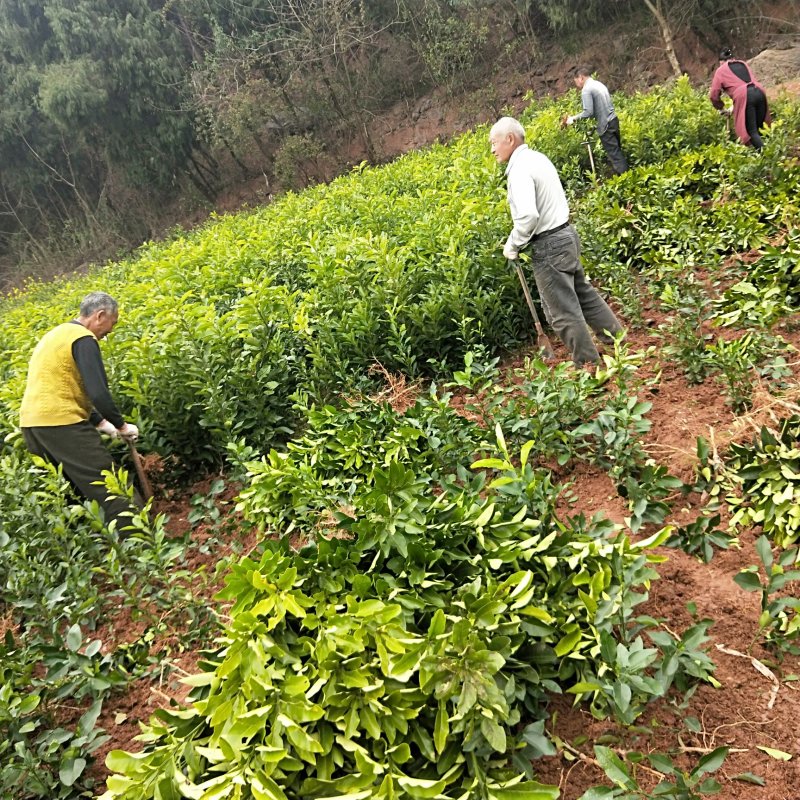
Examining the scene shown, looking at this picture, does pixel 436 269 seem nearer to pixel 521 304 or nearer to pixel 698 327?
pixel 521 304

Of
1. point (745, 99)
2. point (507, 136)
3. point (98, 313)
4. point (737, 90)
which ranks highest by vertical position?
point (507, 136)

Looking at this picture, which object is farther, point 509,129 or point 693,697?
point 509,129

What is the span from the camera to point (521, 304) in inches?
197

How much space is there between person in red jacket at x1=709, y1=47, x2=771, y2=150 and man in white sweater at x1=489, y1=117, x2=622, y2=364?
14.5ft

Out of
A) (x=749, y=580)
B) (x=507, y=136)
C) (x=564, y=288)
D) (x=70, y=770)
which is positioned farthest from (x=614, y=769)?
(x=507, y=136)

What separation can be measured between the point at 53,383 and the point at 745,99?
7749mm

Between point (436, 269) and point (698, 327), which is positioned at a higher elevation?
point (436, 269)

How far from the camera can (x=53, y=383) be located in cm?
409

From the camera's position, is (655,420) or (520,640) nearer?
(520,640)

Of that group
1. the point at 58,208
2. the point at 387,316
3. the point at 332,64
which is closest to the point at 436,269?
the point at 387,316

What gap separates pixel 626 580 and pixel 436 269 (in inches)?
138

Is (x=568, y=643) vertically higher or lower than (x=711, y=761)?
higher

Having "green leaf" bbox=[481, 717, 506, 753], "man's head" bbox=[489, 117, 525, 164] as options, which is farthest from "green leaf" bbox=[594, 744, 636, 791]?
"man's head" bbox=[489, 117, 525, 164]

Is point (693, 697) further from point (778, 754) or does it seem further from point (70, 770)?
point (70, 770)
